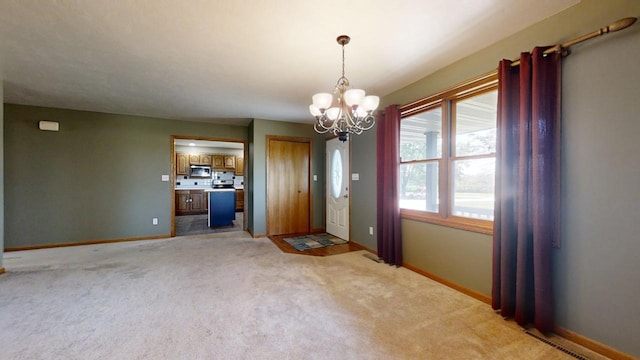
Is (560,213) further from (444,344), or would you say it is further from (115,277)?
(115,277)

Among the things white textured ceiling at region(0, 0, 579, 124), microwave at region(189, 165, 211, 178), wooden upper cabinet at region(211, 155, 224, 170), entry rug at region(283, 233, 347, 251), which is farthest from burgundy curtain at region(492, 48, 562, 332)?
microwave at region(189, 165, 211, 178)

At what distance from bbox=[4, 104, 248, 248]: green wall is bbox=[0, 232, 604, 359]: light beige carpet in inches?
37.1

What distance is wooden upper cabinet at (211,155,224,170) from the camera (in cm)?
908

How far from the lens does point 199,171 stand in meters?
8.86

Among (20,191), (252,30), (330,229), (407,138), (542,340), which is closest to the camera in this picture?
(542,340)

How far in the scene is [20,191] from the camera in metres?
4.12

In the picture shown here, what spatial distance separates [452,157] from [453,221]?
0.72 metres

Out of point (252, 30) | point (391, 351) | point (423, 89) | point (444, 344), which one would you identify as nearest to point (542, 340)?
point (444, 344)

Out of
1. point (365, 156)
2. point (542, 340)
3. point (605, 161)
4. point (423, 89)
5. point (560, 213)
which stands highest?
point (423, 89)

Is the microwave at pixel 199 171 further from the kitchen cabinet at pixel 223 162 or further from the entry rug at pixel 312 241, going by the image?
the entry rug at pixel 312 241

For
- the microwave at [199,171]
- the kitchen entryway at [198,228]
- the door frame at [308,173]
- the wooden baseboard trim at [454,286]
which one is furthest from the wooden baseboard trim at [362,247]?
the microwave at [199,171]

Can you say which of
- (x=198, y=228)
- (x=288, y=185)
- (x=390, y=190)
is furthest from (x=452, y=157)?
(x=198, y=228)

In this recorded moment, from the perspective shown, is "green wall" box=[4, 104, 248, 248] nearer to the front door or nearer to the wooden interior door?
the wooden interior door

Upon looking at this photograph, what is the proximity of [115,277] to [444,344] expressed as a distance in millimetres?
3574
